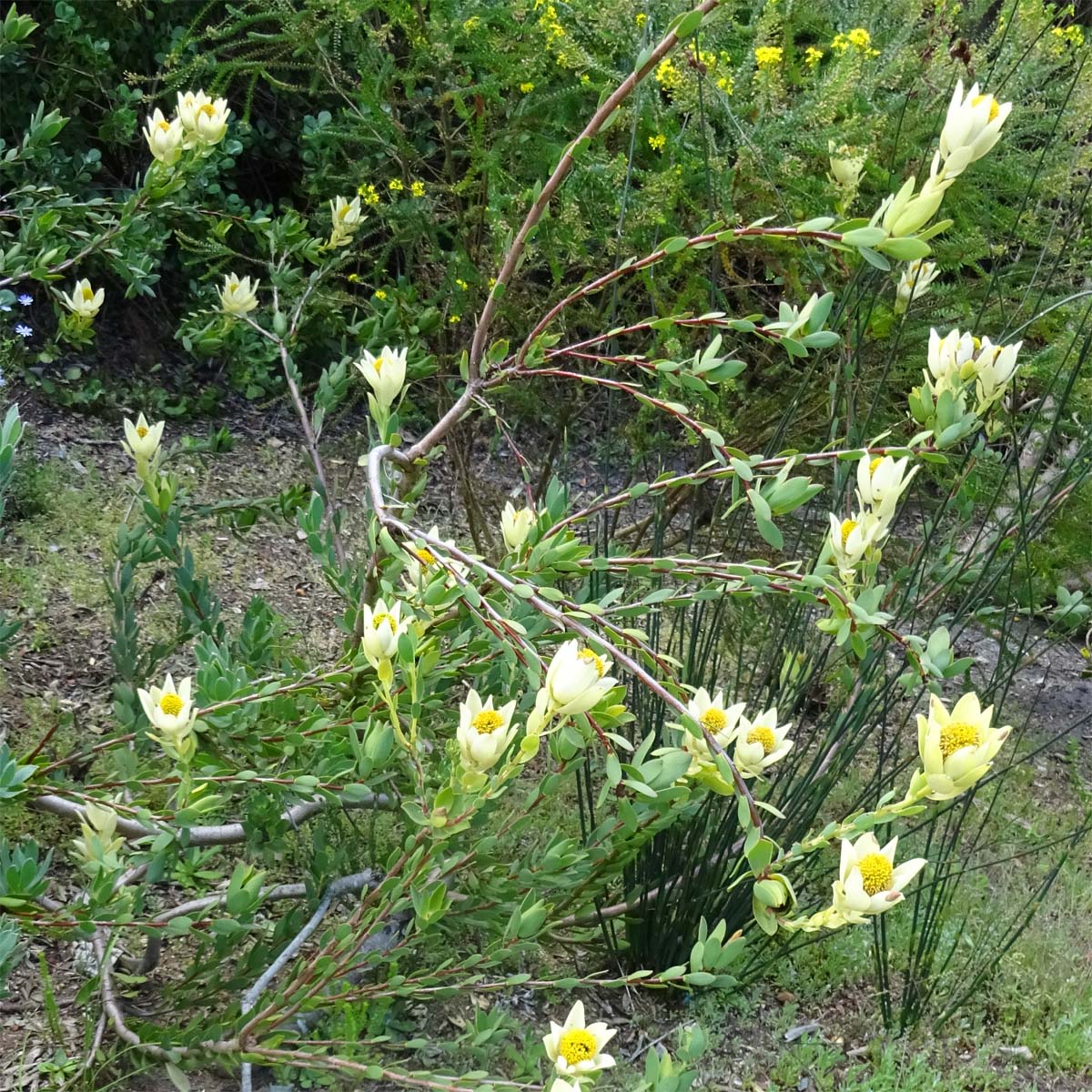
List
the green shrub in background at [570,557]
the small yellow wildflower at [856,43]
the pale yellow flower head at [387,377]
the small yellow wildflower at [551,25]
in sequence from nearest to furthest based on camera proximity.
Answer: the green shrub in background at [570,557] → the pale yellow flower head at [387,377] → the small yellow wildflower at [856,43] → the small yellow wildflower at [551,25]

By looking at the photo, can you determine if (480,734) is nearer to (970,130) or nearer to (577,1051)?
(577,1051)

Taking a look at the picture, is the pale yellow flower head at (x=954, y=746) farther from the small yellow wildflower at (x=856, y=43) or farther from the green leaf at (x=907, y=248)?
the small yellow wildflower at (x=856, y=43)

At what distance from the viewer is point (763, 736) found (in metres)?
0.98

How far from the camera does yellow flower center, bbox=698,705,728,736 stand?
0.95 meters

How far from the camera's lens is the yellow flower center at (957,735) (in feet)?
2.58

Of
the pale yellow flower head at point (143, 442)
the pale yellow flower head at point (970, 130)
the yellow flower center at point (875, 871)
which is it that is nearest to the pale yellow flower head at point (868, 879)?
the yellow flower center at point (875, 871)

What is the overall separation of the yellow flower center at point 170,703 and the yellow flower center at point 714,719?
0.49m

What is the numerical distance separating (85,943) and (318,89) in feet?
8.47

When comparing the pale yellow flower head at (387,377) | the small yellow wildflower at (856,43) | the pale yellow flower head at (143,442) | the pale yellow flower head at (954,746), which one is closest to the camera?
the pale yellow flower head at (954,746)

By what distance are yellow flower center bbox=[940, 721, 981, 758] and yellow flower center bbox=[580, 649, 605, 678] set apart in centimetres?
27

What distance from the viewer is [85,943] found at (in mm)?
1444

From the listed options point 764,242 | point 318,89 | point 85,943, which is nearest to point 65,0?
point 318,89

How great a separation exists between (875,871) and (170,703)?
649mm

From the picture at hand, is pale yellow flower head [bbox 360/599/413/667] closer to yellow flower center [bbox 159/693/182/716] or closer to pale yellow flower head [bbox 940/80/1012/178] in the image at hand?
yellow flower center [bbox 159/693/182/716]
